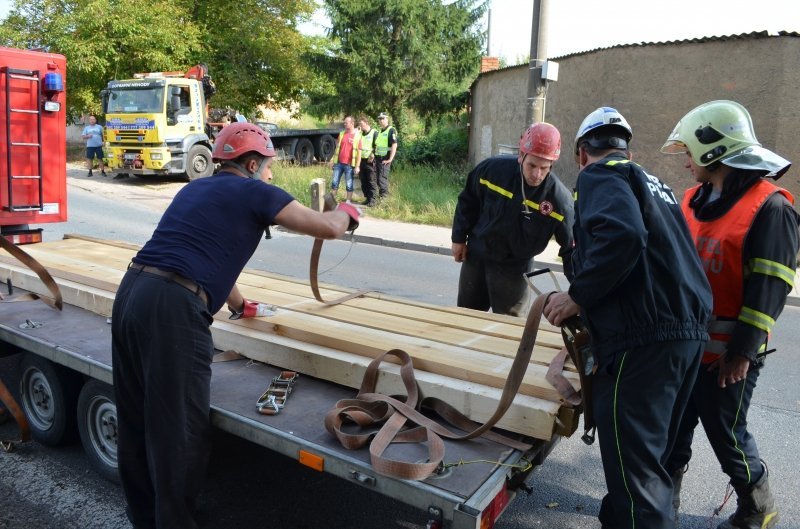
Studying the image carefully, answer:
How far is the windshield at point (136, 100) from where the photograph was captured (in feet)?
60.9

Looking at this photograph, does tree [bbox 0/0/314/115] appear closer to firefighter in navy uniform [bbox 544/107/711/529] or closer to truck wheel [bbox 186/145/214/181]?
truck wheel [bbox 186/145/214/181]

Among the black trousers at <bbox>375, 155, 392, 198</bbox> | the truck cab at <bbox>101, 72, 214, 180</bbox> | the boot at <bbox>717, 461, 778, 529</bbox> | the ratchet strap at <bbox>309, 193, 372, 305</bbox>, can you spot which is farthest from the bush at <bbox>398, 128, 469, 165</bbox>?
the boot at <bbox>717, 461, 778, 529</bbox>

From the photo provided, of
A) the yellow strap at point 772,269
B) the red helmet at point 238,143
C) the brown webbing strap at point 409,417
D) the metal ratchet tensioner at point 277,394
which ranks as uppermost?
the red helmet at point 238,143

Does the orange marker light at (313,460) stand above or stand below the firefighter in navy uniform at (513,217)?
below

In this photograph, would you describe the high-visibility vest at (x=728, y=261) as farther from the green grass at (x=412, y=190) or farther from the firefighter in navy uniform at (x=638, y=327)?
the green grass at (x=412, y=190)

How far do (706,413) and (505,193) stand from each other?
1962mm

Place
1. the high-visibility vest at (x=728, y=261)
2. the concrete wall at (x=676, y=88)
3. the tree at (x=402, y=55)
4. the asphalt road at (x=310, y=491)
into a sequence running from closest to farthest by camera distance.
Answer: the high-visibility vest at (x=728, y=261) → the asphalt road at (x=310, y=491) → the concrete wall at (x=676, y=88) → the tree at (x=402, y=55)

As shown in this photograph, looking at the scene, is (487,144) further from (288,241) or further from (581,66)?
(288,241)

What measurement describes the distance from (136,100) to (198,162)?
7.83 ft

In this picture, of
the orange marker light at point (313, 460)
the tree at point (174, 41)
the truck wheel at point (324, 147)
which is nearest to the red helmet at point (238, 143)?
the orange marker light at point (313, 460)

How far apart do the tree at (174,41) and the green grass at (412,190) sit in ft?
29.5

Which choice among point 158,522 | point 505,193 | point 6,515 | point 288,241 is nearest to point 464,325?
point 505,193

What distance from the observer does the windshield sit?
1856 cm

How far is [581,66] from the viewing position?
14.4 m
